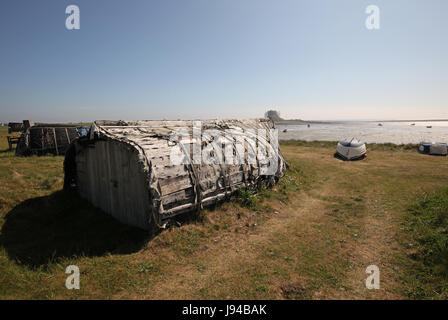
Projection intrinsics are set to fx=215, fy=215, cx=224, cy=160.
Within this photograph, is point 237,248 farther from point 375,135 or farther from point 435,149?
point 375,135

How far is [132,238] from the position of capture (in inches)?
272

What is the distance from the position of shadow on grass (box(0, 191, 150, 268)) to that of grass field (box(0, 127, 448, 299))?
31 mm

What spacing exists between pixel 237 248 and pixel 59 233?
592cm

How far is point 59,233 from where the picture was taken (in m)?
7.16

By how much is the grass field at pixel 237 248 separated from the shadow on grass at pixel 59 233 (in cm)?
3

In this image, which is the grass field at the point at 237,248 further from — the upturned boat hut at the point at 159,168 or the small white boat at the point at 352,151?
the small white boat at the point at 352,151

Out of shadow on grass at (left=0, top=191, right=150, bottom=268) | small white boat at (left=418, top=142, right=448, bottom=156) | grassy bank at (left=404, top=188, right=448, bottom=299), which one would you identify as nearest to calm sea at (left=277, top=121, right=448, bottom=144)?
small white boat at (left=418, top=142, right=448, bottom=156)

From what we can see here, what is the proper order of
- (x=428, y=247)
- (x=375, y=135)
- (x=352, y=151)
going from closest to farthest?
(x=428, y=247) < (x=352, y=151) < (x=375, y=135)

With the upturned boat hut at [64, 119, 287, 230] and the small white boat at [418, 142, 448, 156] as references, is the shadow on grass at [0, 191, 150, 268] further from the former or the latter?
the small white boat at [418, 142, 448, 156]

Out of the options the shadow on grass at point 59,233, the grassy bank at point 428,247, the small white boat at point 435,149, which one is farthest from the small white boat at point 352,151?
the shadow on grass at point 59,233

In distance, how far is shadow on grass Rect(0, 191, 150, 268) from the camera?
6098 mm

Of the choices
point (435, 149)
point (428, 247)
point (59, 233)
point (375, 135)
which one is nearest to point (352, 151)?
point (435, 149)

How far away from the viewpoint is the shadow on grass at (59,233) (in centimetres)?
610

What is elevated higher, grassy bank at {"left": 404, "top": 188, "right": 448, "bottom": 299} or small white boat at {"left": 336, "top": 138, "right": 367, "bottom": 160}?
small white boat at {"left": 336, "top": 138, "right": 367, "bottom": 160}
